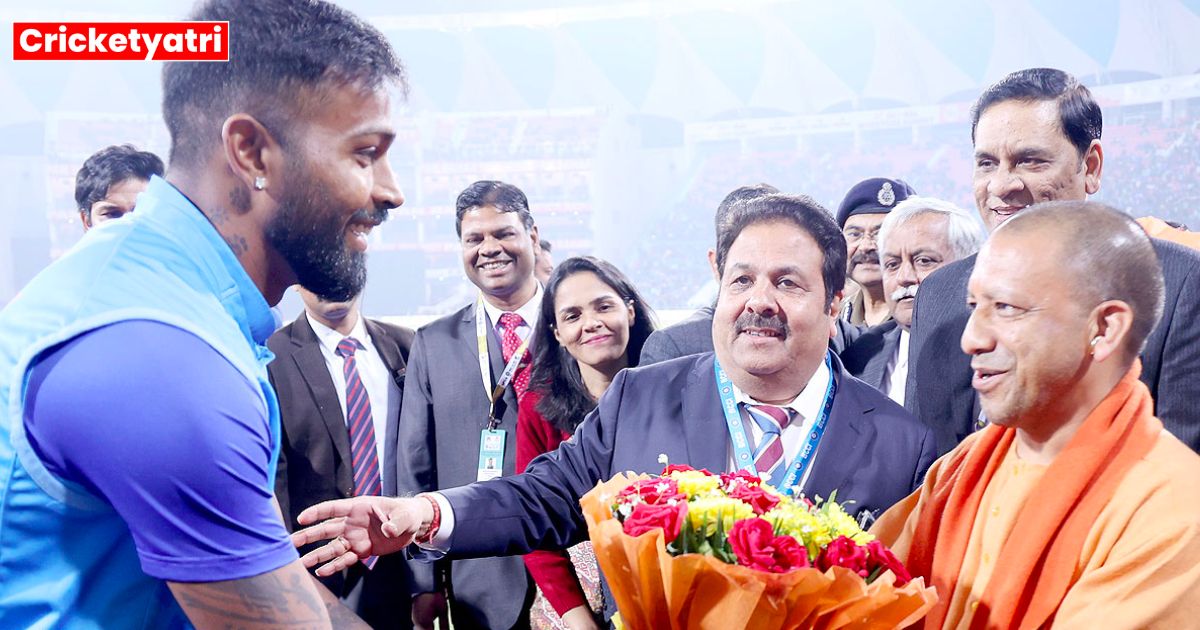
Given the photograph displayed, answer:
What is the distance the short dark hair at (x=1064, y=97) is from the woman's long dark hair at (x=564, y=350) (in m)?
1.57

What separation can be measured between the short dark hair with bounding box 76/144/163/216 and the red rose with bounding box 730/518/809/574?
355 centimetres

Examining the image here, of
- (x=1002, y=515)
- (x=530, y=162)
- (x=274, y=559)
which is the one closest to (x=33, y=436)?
(x=274, y=559)

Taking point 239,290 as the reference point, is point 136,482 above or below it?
below

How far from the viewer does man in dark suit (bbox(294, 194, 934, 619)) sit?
7.93ft

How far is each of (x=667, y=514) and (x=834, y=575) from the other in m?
0.27

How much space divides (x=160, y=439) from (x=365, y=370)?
337 cm

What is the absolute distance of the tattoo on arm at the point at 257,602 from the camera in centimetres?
125

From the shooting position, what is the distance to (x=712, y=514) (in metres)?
1.62

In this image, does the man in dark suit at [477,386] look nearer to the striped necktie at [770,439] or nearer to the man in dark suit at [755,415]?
the man in dark suit at [755,415]

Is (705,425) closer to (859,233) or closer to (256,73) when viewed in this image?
(256,73)

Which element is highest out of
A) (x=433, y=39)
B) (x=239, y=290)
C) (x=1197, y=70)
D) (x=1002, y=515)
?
(x=433, y=39)

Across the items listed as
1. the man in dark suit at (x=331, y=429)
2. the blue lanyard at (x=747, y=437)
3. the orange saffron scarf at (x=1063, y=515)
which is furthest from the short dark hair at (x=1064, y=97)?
the man in dark suit at (x=331, y=429)

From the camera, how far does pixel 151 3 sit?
9.59 meters

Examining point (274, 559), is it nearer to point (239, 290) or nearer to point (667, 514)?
point (239, 290)
